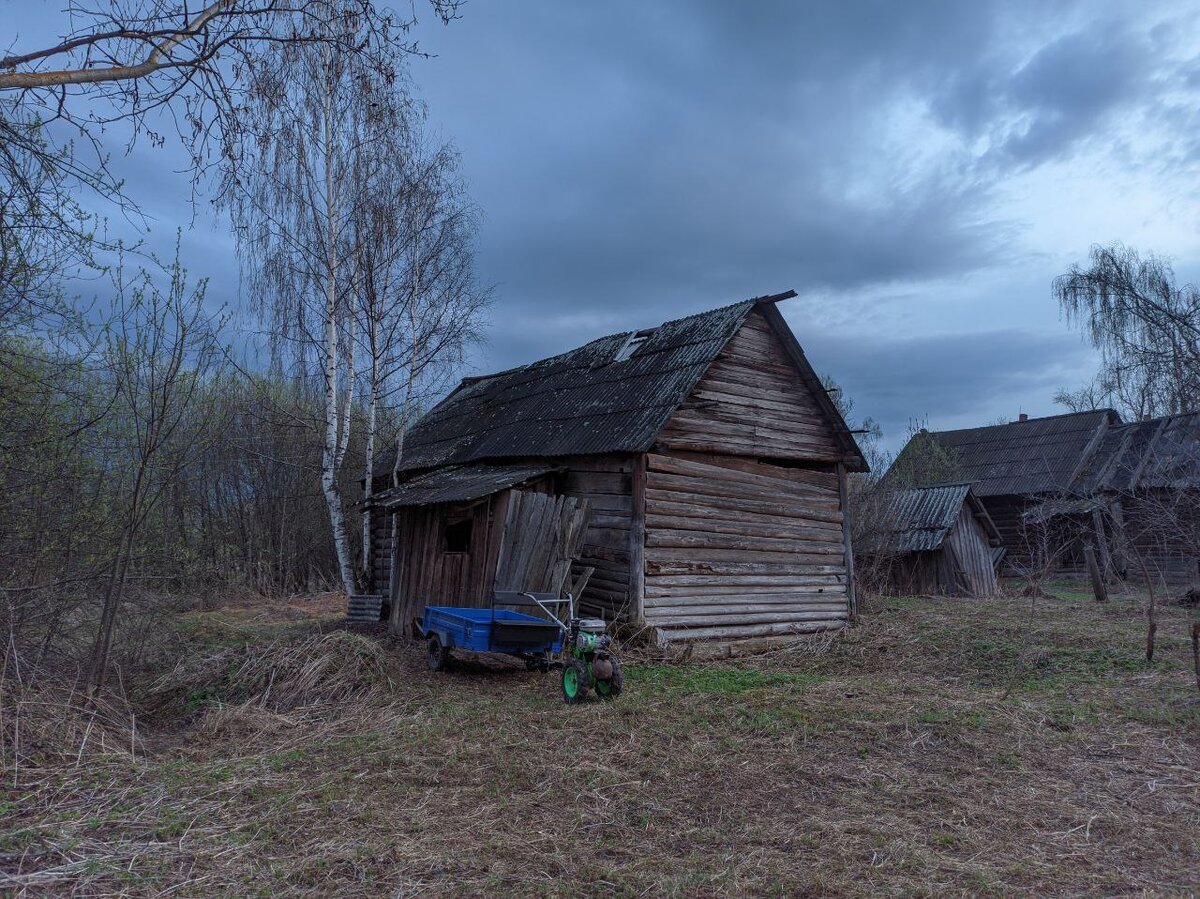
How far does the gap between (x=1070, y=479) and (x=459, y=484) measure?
23360 millimetres

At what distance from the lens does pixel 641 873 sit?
4262 millimetres

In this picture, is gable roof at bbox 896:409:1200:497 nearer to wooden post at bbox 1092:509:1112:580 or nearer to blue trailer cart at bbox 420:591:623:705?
wooden post at bbox 1092:509:1112:580

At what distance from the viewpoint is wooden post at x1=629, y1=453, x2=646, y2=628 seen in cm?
1123

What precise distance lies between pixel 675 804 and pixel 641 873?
1.23 m

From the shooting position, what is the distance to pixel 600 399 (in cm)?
1369

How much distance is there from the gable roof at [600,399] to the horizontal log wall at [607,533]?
0.42 m

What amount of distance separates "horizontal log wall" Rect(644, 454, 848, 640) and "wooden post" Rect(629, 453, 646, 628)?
115 millimetres

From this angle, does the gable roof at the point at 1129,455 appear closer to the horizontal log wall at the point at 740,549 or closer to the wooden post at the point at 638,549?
the horizontal log wall at the point at 740,549

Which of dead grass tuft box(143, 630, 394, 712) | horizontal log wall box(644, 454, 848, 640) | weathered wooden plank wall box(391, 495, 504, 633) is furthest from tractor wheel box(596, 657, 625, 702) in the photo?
weathered wooden plank wall box(391, 495, 504, 633)

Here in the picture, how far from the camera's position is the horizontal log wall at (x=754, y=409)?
40.3 feet

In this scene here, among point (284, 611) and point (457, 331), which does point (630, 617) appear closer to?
point (457, 331)

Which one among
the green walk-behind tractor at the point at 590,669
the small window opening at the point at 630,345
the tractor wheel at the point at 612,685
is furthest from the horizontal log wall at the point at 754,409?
the tractor wheel at the point at 612,685

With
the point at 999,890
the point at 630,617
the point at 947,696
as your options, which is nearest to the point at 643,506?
the point at 630,617

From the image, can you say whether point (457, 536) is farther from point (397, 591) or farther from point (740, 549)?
point (740, 549)
